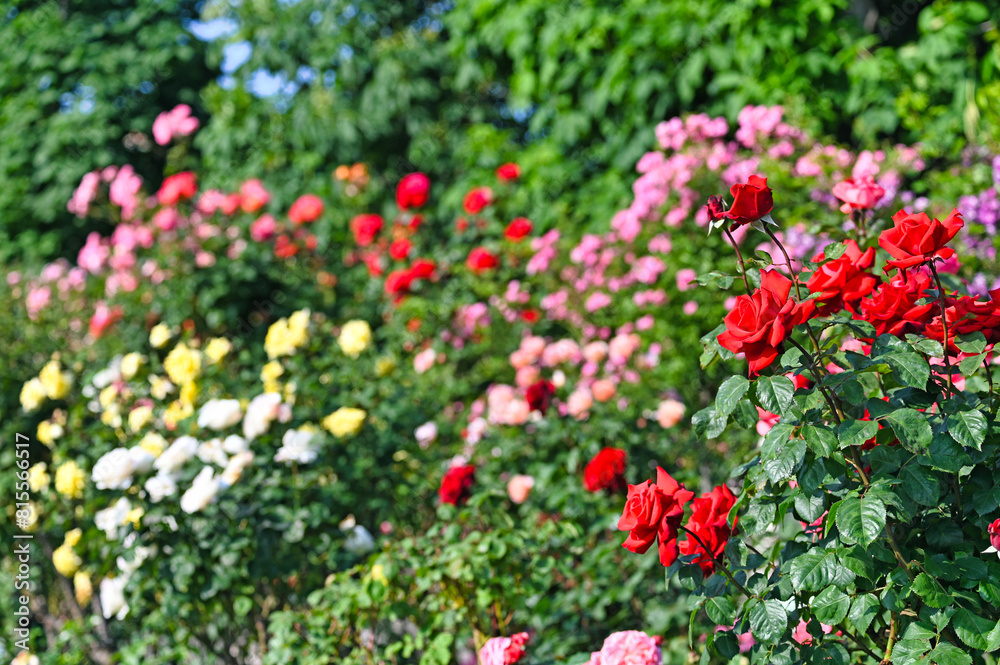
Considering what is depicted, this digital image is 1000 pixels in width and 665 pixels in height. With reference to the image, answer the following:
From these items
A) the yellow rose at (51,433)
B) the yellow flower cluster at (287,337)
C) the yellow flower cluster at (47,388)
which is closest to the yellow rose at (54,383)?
the yellow flower cluster at (47,388)

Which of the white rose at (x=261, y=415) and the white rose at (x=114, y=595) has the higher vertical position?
the white rose at (x=261, y=415)

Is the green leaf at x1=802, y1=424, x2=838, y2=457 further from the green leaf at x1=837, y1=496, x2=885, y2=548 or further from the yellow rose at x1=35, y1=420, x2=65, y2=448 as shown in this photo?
the yellow rose at x1=35, y1=420, x2=65, y2=448

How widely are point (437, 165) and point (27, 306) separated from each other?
2802 millimetres

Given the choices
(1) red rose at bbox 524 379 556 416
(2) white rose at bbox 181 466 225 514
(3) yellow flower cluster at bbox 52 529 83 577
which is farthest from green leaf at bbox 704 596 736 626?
(3) yellow flower cluster at bbox 52 529 83 577

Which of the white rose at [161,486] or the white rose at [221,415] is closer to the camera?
the white rose at [161,486]

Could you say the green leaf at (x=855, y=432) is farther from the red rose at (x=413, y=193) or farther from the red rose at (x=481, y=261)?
the red rose at (x=413, y=193)

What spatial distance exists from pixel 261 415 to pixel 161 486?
0.32 m

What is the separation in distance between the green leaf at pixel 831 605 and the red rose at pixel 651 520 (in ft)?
0.71

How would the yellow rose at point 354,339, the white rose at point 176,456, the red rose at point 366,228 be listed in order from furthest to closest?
the red rose at point 366,228 < the yellow rose at point 354,339 < the white rose at point 176,456

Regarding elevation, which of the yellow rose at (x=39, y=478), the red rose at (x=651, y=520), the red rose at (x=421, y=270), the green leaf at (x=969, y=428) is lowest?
the red rose at (x=421, y=270)

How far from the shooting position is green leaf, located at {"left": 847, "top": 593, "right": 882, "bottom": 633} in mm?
1203

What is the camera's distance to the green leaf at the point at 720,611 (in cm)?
128

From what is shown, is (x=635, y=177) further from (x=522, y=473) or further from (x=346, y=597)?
(x=346, y=597)

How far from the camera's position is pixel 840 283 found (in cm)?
129
